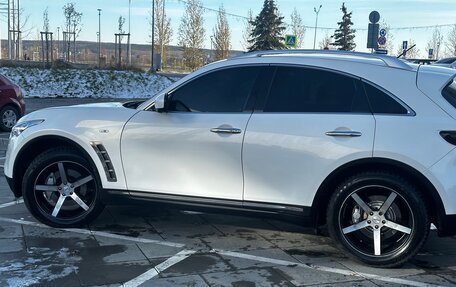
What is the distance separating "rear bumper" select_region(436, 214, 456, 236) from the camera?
13.8ft

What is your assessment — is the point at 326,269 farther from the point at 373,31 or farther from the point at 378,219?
the point at 373,31

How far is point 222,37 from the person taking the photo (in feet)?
149

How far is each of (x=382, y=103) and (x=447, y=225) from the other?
1128mm

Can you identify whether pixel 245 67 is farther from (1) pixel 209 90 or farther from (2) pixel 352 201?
(2) pixel 352 201

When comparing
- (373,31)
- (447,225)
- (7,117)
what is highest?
(373,31)

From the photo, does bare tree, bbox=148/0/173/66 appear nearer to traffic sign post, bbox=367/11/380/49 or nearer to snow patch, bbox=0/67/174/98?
snow patch, bbox=0/67/174/98

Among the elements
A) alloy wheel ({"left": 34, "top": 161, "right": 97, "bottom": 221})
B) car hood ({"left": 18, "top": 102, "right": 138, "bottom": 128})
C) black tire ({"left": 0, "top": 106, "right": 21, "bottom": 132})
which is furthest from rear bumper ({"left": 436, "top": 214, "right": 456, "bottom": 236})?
black tire ({"left": 0, "top": 106, "right": 21, "bottom": 132})

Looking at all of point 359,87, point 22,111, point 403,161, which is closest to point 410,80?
point 359,87

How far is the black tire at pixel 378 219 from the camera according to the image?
4301 mm

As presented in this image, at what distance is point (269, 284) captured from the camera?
4047 mm

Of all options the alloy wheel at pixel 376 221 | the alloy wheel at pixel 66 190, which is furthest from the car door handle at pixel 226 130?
the alloy wheel at pixel 66 190

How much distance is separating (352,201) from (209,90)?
1652 millimetres

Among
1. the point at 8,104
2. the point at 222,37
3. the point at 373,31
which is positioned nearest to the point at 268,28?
the point at 222,37

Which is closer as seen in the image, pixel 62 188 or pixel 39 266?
pixel 39 266
